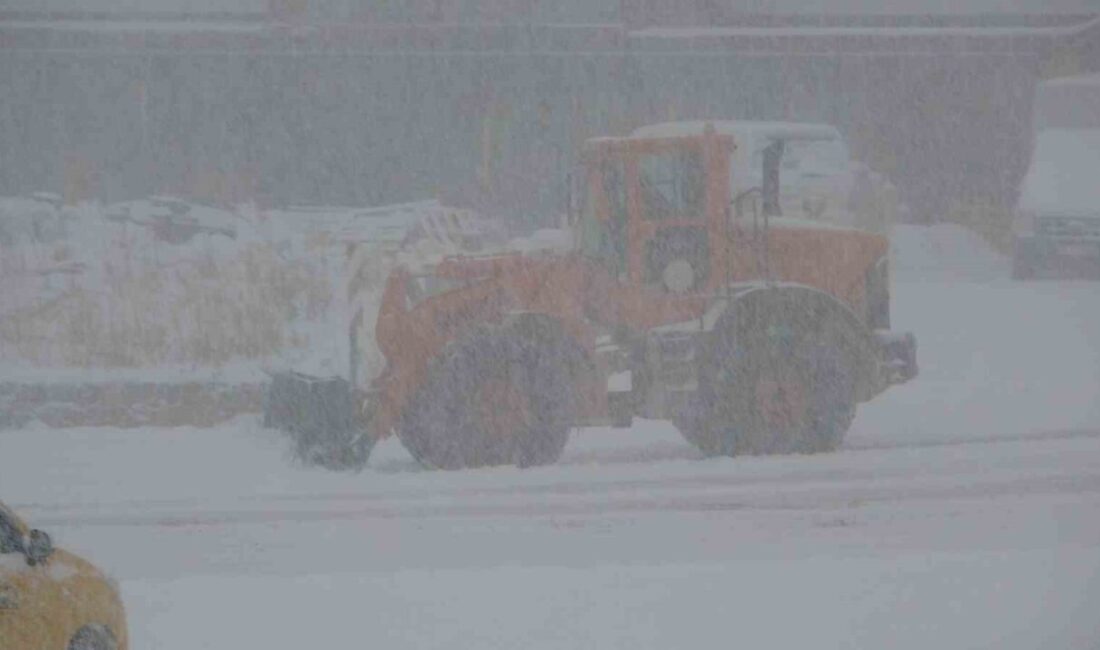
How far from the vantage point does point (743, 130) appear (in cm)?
1107

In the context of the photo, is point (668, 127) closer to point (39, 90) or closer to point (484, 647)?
point (484, 647)

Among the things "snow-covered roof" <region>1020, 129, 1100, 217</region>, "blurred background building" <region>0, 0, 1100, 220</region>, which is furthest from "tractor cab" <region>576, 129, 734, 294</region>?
"blurred background building" <region>0, 0, 1100, 220</region>

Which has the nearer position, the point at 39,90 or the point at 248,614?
the point at 248,614

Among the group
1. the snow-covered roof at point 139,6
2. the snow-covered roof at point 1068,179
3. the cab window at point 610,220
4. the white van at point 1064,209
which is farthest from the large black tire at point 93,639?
the snow-covered roof at point 139,6

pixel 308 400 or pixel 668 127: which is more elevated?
pixel 668 127

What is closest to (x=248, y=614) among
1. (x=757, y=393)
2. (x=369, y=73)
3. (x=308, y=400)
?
(x=308, y=400)

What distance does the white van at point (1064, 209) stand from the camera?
13047 millimetres

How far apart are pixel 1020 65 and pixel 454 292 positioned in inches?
465

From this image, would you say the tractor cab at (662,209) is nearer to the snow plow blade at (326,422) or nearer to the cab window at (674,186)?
the cab window at (674,186)

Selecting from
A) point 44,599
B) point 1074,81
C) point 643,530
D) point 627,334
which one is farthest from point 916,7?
point 44,599

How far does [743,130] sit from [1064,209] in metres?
3.88

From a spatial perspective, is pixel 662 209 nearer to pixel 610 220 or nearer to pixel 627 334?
pixel 610 220

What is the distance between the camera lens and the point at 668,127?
9523mm

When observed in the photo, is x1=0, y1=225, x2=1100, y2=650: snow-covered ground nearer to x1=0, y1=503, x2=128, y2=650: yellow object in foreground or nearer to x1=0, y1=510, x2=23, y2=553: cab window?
x1=0, y1=503, x2=128, y2=650: yellow object in foreground
